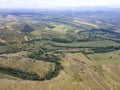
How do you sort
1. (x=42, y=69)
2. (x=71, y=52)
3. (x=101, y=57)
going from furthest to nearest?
(x=71, y=52), (x=101, y=57), (x=42, y=69)

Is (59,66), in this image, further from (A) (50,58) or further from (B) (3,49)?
(B) (3,49)

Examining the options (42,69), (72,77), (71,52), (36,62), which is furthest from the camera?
(71,52)

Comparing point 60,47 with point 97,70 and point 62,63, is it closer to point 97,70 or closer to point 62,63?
point 62,63

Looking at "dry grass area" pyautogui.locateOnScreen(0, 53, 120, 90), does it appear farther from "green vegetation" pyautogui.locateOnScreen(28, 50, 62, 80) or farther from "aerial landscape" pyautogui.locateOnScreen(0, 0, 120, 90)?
"green vegetation" pyautogui.locateOnScreen(28, 50, 62, 80)

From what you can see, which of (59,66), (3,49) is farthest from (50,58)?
(3,49)

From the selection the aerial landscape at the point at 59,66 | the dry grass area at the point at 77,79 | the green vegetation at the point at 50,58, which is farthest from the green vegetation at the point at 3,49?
the dry grass area at the point at 77,79

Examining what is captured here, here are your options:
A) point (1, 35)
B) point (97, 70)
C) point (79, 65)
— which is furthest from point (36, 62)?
point (1, 35)

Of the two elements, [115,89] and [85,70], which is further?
[85,70]
